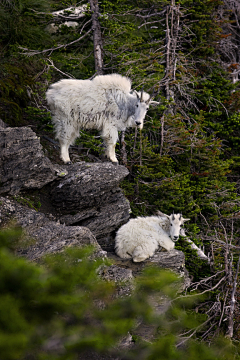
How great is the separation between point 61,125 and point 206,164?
507cm

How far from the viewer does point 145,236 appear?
27.2 ft

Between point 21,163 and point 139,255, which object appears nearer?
point 21,163

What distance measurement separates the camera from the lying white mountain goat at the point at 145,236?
809cm

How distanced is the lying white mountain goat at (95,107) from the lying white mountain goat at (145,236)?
2026mm

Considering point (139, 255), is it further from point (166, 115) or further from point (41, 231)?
point (166, 115)

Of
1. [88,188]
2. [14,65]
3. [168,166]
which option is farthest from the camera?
[14,65]

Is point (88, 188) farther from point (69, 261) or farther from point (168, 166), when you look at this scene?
point (69, 261)

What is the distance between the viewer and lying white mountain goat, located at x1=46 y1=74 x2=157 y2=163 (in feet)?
29.7

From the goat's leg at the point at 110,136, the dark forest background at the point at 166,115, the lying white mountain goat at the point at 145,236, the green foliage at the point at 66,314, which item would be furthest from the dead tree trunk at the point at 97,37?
the green foliage at the point at 66,314

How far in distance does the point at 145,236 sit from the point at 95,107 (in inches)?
136

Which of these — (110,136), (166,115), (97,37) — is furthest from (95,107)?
(97,37)

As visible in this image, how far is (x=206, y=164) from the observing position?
1170cm

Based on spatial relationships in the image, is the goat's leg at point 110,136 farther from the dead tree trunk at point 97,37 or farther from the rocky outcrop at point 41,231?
the dead tree trunk at point 97,37

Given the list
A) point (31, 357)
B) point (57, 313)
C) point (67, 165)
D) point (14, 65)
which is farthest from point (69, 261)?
point (14, 65)
